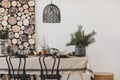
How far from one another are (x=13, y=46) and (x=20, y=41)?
0.25 m

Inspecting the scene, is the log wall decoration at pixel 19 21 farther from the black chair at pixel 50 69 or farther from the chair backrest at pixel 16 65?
the black chair at pixel 50 69

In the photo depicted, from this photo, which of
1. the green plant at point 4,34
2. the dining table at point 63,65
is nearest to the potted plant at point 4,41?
the green plant at point 4,34

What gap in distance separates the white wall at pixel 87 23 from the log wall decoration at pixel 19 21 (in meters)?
0.15

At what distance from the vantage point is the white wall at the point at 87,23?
230 inches

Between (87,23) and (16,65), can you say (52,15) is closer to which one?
(87,23)

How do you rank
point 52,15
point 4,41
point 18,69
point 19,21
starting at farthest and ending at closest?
point 19,21
point 4,41
point 52,15
point 18,69

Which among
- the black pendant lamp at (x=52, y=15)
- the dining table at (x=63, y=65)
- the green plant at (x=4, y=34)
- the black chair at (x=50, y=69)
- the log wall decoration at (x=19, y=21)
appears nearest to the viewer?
the black chair at (x=50, y=69)

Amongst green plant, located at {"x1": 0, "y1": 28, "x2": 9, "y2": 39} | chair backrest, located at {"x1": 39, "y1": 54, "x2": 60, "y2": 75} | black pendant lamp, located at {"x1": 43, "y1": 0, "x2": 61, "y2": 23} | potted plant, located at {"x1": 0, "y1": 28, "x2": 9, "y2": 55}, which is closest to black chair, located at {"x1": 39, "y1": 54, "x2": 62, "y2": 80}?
chair backrest, located at {"x1": 39, "y1": 54, "x2": 60, "y2": 75}

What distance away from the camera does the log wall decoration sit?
18.9 ft

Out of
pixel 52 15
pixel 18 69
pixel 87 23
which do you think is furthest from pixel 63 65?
pixel 87 23

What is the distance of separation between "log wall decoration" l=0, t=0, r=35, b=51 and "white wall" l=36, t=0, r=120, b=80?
15 centimetres

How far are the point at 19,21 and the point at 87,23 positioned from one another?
149cm

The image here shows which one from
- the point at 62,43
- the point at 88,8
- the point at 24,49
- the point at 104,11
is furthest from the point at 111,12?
the point at 24,49

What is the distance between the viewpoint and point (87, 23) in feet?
19.2
